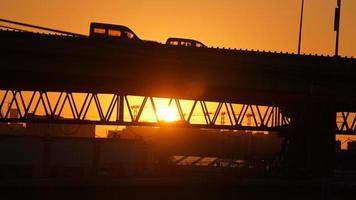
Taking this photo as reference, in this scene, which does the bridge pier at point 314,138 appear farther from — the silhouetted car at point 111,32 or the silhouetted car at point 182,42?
the silhouetted car at point 111,32

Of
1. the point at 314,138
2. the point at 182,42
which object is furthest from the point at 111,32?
the point at 314,138

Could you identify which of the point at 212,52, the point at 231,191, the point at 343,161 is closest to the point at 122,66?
the point at 212,52

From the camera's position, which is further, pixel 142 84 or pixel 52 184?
pixel 142 84

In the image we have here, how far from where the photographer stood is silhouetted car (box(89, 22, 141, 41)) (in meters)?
80.3

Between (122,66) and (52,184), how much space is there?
38.6 metres

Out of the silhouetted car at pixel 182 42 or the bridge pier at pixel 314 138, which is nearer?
the bridge pier at pixel 314 138

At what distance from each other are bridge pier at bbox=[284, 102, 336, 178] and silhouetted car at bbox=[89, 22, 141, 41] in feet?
58.8

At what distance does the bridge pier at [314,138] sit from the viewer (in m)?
81.7

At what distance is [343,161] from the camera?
549 ft

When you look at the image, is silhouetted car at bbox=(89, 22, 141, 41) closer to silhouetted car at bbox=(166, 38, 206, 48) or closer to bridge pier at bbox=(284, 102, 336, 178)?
silhouetted car at bbox=(166, 38, 206, 48)

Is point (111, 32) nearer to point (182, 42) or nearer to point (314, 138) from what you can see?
point (182, 42)

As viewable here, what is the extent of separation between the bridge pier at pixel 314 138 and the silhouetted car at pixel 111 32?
17923mm

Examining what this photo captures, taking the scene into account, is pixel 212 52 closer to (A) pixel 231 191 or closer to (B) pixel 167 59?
(B) pixel 167 59

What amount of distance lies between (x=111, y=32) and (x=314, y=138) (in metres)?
22.9
